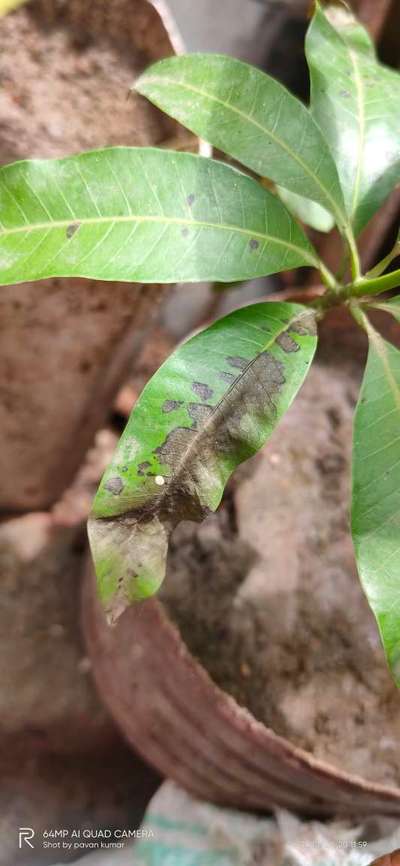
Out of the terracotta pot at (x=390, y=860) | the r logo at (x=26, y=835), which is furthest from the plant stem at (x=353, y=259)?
the r logo at (x=26, y=835)

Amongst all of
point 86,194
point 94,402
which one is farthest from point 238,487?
point 86,194

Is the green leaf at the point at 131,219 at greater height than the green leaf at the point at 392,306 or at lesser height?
greater

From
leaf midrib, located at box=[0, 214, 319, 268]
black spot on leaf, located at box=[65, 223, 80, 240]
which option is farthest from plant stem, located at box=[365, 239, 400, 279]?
black spot on leaf, located at box=[65, 223, 80, 240]

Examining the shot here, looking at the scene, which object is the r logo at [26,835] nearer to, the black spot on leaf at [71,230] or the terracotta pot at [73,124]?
the terracotta pot at [73,124]

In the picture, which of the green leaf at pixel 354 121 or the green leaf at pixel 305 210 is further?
the green leaf at pixel 305 210

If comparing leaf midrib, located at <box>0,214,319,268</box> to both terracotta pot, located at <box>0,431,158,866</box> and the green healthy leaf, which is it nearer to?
the green healthy leaf

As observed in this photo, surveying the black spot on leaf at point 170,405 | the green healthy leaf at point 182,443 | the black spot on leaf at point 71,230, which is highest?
the black spot on leaf at point 71,230

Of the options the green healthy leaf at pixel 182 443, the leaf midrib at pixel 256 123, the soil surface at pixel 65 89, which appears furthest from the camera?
the soil surface at pixel 65 89
